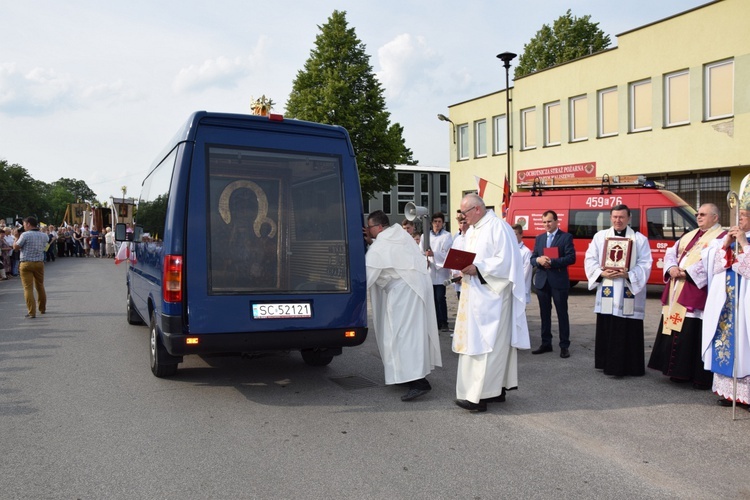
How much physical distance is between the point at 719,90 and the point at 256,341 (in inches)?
757

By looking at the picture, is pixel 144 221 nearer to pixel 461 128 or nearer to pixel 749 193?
pixel 749 193

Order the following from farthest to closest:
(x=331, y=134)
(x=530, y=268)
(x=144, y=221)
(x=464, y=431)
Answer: (x=530, y=268)
(x=144, y=221)
(x=331, y=134)
(x=464, y=431)

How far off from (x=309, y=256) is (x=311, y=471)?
102 inches

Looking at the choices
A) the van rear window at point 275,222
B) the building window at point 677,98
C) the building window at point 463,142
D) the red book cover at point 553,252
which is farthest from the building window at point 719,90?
the van rear window at point 275,222

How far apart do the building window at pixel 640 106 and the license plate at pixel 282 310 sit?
776 inches

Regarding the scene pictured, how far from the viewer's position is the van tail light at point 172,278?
609 cm

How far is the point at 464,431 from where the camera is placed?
5441 millimetres

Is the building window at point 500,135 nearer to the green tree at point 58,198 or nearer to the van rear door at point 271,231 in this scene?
the van rear door at point 271,231

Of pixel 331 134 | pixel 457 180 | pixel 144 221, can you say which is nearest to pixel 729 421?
pixel 331 134

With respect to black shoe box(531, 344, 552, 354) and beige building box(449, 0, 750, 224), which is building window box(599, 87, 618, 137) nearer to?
beige building box(449, 0, 750, 224)

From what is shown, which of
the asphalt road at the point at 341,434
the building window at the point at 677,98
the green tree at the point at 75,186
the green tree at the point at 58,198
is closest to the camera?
the asphalt road at the point at 341,434

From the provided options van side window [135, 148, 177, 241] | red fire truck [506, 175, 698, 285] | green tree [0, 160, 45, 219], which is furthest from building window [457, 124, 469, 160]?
green tree [0, 160, 45, 219]

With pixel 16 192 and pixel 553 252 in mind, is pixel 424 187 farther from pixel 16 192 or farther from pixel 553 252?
pixel 16 192

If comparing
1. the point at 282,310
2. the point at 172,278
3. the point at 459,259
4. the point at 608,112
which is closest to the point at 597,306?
the point at 459,259
